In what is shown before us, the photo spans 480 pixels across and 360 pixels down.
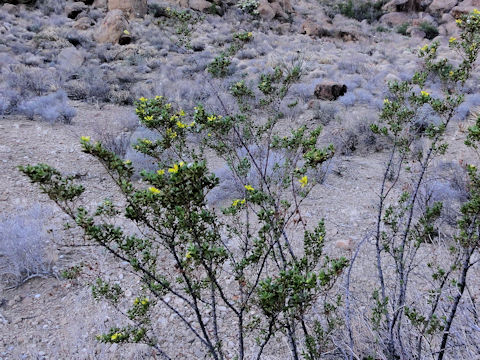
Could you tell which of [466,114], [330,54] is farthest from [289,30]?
[466,114]

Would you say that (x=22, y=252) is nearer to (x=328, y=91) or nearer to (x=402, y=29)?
(x=328, y=91)

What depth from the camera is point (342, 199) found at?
4809mm

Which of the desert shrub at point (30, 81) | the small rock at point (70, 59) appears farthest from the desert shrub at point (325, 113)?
the small rock at point (70, 59)

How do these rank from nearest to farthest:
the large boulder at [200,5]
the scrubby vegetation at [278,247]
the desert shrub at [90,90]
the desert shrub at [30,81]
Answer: the scrubby vegetation at [278,247] < the desert shrub at [30,81] < the desert shrub at [90,90] < the large boulder at [200,5]

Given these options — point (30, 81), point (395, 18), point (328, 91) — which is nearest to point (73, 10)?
point (30, 81)

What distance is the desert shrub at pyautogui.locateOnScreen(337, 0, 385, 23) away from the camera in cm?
2474

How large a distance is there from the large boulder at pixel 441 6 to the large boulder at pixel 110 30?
21.3m

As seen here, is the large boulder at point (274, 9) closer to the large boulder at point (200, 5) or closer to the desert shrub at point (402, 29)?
the large boulder at point (200, 5)

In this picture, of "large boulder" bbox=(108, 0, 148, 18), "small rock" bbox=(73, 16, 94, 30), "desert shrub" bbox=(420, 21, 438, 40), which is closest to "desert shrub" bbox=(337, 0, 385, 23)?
"desert shrub" bbox=(420, 21, 438, 40)

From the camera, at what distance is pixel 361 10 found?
25.1 m

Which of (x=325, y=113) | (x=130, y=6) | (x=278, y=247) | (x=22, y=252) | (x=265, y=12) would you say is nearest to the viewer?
(x=278, y=247)

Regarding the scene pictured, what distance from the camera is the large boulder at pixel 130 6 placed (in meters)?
17.8

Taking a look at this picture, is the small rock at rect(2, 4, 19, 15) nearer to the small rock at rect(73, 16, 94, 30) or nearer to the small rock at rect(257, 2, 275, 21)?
the small rock at rect(73, 16, 94, 30)

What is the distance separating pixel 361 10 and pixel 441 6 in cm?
529
